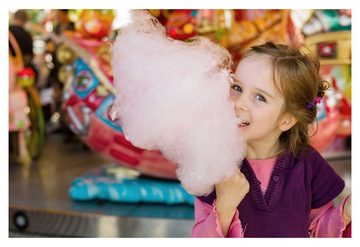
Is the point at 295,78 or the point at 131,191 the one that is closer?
the point at 295,78

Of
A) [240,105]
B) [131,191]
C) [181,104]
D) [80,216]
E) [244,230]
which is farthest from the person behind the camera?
[131,191]

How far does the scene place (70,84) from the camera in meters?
2.75

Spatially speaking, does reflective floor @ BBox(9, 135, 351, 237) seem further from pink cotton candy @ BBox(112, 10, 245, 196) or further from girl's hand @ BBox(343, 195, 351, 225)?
pink cotton candy @ BBox(112, 10, 245, 196)

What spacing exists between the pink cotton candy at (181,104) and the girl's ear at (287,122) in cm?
17

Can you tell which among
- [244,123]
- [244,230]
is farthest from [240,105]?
[244,230]

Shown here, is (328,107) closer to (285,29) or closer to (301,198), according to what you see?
(285,29)

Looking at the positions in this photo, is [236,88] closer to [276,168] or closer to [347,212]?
[276,168]

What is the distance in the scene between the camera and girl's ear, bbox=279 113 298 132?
116 centimetres

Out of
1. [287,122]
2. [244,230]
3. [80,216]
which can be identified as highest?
[287,122]

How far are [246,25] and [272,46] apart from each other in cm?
156

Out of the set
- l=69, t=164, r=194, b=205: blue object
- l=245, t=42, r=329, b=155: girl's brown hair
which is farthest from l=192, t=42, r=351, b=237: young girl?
l=69, t=164, r=194, b=205: blue object

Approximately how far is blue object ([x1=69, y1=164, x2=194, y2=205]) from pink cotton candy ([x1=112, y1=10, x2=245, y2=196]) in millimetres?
1541

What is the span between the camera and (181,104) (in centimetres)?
97

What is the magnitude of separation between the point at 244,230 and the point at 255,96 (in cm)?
30
